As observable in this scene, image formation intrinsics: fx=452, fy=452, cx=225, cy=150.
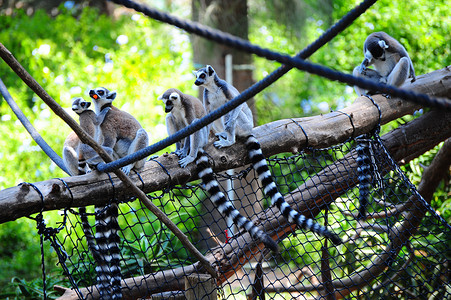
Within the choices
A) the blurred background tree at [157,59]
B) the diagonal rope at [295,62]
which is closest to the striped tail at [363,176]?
the diagonal rope at [295,62]

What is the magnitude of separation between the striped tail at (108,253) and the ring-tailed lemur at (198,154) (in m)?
0.60

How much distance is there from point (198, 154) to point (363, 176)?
137 centimetres

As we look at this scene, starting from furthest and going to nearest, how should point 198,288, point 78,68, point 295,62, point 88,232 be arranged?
point 78,68
point 88,232
point 198,288
point 295,62

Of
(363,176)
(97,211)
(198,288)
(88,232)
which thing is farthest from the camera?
(363,176)

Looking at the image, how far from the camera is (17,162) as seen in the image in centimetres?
827

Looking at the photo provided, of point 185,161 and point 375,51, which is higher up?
point 375,51

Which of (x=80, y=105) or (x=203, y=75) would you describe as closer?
(x=80, y=105)

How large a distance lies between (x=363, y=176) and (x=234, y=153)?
1098mm

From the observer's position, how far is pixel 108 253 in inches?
120

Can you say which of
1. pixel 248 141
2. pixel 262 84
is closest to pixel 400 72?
pixel 248 141

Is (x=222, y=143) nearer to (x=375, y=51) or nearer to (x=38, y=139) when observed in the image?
(x=38, y=139)

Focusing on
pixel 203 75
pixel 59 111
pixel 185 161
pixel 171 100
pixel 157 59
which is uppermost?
pixel 157 59

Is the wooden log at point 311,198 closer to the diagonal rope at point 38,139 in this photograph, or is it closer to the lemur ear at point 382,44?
the lemur ear at point 382,44

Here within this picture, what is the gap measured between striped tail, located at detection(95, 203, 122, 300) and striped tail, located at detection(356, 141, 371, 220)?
1.86 meters
